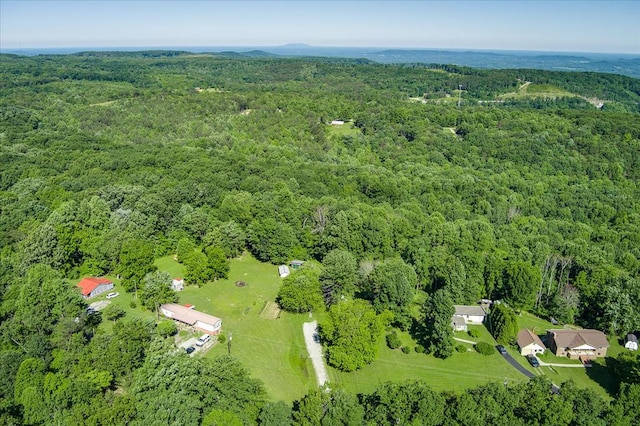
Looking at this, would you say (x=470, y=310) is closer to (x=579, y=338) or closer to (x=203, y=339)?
(x=579, y=338)

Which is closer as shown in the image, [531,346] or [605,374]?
[605,374]

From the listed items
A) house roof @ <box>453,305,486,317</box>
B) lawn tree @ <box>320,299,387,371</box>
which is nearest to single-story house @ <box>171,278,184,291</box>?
lawn tree @ <box>320,299,387,371</box>

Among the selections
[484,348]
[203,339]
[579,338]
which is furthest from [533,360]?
[203,339]

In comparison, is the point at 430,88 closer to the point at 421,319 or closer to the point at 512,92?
the point at 512,92

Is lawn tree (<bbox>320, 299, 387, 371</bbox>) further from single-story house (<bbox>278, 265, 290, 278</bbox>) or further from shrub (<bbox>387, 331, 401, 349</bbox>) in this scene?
single-story house (<bbox>278, 265, 290, 278</bbox>)

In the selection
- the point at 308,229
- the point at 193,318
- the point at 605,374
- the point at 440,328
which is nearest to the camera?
the point at 605,374

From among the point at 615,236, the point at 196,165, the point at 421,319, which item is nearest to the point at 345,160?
the point at 196,165

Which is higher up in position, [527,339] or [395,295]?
[395,295]
